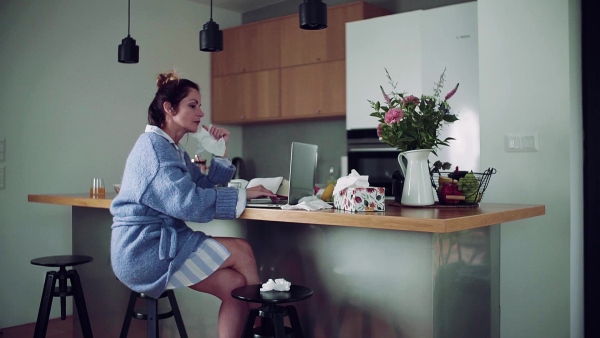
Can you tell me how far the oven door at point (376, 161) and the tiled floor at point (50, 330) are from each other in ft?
7.75

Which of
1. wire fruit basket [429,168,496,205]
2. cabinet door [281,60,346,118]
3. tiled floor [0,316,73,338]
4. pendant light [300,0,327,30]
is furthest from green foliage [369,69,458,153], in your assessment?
tiled floor [0,316,73,338]

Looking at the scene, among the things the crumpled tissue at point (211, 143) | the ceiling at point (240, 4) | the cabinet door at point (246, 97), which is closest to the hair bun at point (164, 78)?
the crumpled tissue at point (211, 143)

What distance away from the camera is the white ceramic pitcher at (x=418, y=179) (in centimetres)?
236

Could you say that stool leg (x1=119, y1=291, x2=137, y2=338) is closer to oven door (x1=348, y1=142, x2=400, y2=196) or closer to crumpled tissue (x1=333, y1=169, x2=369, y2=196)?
crumpled tissue (x1=333, y1=169, x2=369, y2=196)

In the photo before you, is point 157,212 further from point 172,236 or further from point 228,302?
point 228,302

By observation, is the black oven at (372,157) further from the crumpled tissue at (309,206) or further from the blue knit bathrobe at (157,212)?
the blue knit bathrobe at (157,212)

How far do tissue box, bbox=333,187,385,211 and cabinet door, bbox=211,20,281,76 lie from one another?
3273mm

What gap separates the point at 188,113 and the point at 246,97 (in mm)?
2948

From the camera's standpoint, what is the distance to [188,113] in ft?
8.58

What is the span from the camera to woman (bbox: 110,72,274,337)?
7.42 ft

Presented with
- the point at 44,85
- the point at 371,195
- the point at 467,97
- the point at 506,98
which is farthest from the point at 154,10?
the point at 371,195

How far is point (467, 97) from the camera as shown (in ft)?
13.0

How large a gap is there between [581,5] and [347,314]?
196 centimetres
